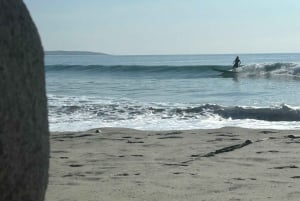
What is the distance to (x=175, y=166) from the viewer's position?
5.52m

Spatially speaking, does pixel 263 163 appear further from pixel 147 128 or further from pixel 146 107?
pixel 146 107

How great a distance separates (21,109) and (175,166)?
347 cm

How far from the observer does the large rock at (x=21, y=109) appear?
6.95ft

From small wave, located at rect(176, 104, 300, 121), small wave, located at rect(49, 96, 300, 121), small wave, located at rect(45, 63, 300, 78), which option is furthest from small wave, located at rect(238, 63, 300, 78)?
small wave, located at rect(176, 104, 300, 121)

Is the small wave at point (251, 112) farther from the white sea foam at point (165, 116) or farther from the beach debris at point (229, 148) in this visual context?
the beach debris at point (229, 148)

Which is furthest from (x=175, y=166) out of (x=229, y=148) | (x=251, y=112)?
(x=251, y=112)

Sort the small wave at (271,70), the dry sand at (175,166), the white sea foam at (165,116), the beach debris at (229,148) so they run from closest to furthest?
1. the dry sand at (175,166)
2. the beach debris at (229,148)
3. the white sea foam at (165,116)
4. the small wave at (271,70)

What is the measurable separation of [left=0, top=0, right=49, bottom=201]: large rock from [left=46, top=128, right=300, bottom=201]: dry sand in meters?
1.77

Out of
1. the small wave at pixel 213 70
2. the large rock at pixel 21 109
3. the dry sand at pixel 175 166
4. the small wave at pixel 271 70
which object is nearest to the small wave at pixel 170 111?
the dry sand at pixel 175 166

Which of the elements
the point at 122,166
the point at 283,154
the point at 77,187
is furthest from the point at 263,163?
the point at 77,187

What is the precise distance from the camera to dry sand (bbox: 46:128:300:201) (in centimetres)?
423

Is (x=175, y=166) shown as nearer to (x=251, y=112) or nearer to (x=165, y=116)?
(x=165, y=116)

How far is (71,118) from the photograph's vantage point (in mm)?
11859

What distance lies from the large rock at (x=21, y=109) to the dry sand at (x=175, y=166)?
1.77 meters
